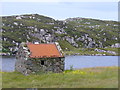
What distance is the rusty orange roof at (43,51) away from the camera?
117 ft

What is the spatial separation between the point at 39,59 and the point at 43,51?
1943 mm

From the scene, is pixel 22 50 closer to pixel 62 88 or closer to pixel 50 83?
pixel 50 83

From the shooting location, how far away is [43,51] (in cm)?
3669

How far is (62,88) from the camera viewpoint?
74.5ft

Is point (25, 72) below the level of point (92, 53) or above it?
above

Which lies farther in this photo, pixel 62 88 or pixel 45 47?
pixel 45 47

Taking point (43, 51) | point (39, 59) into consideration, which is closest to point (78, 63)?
point (43, 51)

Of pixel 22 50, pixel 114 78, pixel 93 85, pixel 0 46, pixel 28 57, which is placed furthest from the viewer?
pixel 0 46

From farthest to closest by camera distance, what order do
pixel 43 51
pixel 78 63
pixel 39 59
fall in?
pixel 78 63
pixel 43 51
pixel 39 59

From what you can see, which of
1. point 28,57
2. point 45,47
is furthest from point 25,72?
point 45,47

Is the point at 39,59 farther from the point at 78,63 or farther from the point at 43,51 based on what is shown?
the point at 78,63

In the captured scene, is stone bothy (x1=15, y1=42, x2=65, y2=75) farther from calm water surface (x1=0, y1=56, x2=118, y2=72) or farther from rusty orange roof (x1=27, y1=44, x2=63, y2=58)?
calm water surface (x1=0, y1=56, x2=118, y2=72)

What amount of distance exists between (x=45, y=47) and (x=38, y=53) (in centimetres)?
232

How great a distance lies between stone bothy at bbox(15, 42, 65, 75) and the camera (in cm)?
3488
